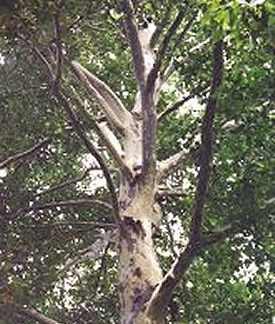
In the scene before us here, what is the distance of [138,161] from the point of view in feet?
34.3

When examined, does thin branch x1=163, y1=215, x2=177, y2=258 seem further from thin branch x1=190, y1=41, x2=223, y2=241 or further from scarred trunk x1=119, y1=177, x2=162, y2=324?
thin branch x1=190, y1=41, x2=223, y2=241

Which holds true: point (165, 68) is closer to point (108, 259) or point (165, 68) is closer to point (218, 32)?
point (108, 259)

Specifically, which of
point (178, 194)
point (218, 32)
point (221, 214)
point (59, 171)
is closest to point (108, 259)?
point (59, 171)

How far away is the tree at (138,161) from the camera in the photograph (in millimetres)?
7312

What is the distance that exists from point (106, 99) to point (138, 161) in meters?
1.93

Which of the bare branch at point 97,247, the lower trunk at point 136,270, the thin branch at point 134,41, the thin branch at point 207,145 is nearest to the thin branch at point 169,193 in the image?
the bare branch at point 97,247

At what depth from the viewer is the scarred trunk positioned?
845 centimetres

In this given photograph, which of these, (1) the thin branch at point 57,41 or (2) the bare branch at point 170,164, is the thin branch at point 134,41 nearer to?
(1) the thin branch at point 57,41

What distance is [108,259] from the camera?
14.1 meters

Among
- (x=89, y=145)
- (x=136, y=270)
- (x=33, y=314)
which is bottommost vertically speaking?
(x=33, y=314)

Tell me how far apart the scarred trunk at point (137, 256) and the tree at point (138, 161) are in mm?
20

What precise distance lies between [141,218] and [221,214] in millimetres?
1421

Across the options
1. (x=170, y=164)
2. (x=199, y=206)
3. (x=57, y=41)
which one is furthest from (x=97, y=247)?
(x=199, y=206)

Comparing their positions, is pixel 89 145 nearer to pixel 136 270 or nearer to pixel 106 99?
pixel 136 270
